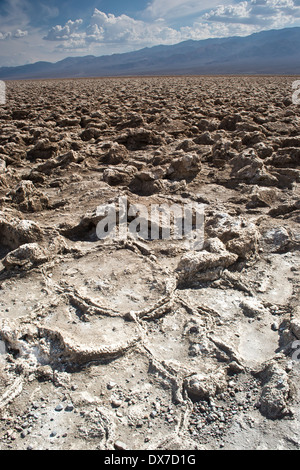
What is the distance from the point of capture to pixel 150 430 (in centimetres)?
167

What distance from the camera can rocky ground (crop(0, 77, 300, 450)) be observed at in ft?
5.59

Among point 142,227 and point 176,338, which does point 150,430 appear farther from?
point 142,227

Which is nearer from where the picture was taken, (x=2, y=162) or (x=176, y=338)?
(x=176, y=338)
